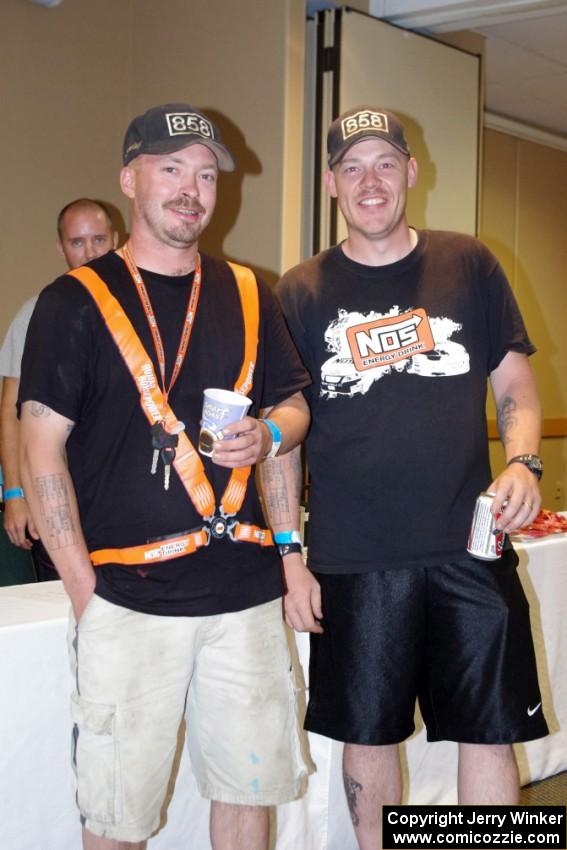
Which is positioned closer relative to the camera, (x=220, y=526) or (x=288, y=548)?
(x=220, y=526)

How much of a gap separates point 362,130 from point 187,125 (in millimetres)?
470

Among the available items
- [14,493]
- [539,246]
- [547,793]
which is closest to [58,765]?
[14,493]

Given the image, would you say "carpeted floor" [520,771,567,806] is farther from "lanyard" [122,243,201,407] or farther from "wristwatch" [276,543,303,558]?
"lanyard" [122,243,201,407]

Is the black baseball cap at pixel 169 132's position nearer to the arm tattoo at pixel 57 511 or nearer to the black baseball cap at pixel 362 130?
the black baseball cap at pixel 362 130

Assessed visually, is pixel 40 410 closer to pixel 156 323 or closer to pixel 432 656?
pixel 156 323

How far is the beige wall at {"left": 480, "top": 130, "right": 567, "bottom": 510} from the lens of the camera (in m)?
7.75

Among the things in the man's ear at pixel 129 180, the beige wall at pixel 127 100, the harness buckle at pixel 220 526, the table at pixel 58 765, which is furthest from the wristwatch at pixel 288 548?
the beige wall at pixel 127 100

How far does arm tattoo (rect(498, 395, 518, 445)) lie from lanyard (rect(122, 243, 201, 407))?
760 mm

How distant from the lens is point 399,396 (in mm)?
2062

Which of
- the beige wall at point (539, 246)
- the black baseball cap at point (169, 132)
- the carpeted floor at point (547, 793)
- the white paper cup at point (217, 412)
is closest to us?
the white paper cup at point (217, 412)

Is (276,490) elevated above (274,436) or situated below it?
below

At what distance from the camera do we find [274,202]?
4.53 meters

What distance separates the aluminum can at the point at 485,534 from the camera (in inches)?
75.0

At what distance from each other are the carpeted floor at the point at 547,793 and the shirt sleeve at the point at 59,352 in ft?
6.40
